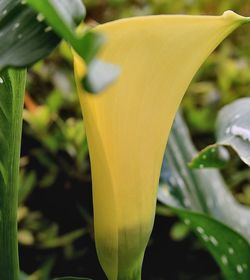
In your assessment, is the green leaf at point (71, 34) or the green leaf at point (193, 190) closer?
the green leaf at point (71, 34)

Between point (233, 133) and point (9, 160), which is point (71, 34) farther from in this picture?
point (233, 133)

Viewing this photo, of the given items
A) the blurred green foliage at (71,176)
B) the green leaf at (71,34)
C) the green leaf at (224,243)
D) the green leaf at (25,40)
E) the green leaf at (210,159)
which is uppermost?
the green leaf at (71,34)

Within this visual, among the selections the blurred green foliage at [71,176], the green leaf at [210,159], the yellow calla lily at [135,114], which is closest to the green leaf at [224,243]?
the green leaf at [210,159]

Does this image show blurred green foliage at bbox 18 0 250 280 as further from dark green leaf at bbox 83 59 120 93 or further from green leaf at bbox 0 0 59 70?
dark green leaf at bbox 83 59 120 93

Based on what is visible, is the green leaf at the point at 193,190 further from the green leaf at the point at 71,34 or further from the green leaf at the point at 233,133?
the green leaf at the point at 71,34

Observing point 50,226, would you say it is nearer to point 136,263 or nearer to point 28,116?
point 28,116

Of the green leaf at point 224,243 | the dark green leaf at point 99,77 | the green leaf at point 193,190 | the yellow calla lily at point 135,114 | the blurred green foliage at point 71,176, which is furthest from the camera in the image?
the blurred green foliage at point 71,176
